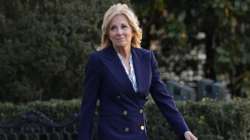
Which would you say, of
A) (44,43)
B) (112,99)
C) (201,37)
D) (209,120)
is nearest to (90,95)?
(112,99)

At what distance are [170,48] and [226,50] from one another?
1508 millimetres

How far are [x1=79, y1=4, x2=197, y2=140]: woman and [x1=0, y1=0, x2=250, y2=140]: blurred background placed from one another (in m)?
1.82

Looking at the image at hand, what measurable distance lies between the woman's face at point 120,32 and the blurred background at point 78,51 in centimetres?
191

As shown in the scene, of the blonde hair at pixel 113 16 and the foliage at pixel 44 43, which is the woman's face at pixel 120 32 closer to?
the blonde hair at pixel 113 16

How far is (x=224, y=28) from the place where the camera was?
12.5 metres

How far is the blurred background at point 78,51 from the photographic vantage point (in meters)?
6.82

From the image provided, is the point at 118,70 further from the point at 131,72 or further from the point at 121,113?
the point at 121,113

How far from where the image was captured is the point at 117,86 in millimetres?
4863

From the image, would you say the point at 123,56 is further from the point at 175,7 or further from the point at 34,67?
the point at 175,7

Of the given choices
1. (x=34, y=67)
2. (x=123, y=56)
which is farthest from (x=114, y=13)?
(x=34, y=67)

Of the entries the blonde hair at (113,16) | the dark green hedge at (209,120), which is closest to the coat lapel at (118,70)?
the blonde hair at (113,16)

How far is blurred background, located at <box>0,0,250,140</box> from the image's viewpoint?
6.82 m

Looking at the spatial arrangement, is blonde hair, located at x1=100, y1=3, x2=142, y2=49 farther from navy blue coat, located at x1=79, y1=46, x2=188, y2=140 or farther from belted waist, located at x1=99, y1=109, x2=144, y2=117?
belted waist, located at x1=99, y1=109, x2=144, y2=117

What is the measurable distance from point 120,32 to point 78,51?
3.37m
